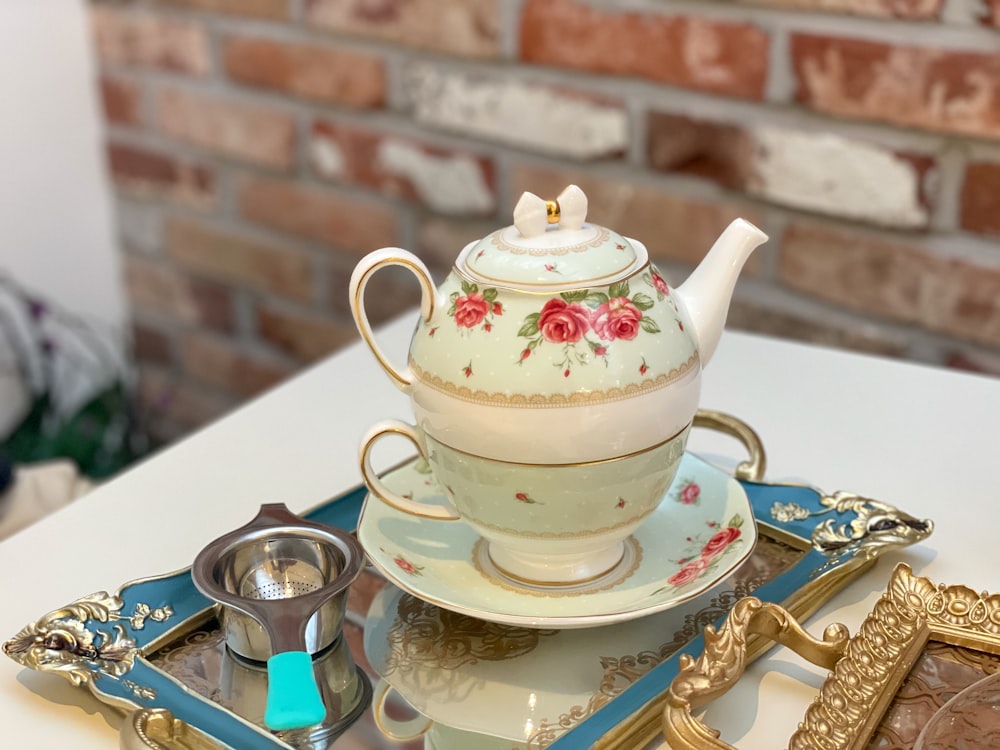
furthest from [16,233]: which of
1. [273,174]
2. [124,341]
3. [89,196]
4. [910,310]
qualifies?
[910,310]

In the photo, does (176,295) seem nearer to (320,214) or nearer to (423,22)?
(320,214)

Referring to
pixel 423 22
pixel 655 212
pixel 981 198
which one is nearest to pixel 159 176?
pixel 423 22

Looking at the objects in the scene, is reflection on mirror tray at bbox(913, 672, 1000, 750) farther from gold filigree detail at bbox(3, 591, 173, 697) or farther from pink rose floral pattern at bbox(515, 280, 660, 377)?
gold filigree detail at bbox(3, 591, 173, 697)

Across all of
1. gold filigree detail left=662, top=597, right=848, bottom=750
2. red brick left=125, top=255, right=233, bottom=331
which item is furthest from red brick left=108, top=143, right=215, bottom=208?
gold filigree detail left=662, top=597, right=848, bottom=750

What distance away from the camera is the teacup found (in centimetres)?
48

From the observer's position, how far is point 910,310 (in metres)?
1.03

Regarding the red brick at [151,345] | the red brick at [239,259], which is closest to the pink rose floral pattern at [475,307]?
the red brick at [239,259]

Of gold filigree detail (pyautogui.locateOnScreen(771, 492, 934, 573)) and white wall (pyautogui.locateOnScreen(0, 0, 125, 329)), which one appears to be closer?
gold filigree detail (pyautogui.locateOnScreen(771, 492, 934, 573))

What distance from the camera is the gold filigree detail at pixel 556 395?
47cm

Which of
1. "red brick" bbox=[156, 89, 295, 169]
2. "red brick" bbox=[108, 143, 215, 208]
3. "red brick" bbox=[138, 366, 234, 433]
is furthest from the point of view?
"red brick" bbox=[138, 366, 234, 433]

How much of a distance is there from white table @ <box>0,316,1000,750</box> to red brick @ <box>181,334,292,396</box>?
67cm

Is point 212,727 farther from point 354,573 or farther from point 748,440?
point 748,440

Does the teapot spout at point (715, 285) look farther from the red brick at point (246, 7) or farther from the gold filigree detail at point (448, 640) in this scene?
the red brick at point (246, 7)

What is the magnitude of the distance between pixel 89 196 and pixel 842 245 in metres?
1.02
